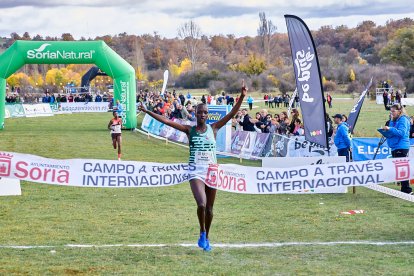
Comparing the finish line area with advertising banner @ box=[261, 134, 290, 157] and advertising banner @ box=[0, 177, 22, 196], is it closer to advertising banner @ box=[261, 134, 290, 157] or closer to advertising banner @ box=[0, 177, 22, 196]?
advertising banner @ box=[0, 177, 22, 196]

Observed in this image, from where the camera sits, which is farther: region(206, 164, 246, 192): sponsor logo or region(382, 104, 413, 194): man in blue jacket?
region(382, 104, 413, 194): man in blue jacket

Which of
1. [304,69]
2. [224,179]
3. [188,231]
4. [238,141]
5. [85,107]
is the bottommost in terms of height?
[85,107]

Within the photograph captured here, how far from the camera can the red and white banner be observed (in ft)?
38.6

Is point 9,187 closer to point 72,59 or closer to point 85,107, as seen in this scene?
point 72,59

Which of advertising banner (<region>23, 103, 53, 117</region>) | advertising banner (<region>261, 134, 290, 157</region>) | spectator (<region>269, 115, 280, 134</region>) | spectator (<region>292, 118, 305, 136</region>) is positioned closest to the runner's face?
advertising banner (<region>261, 134, 290, 157</region>)

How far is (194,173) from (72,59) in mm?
31093

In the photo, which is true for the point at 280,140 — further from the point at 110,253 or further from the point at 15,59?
the point at 15,59

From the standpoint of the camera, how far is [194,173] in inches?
448

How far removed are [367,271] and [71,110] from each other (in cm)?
5744

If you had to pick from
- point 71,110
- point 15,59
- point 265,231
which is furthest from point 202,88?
point 265,231

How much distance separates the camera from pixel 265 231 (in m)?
13.2

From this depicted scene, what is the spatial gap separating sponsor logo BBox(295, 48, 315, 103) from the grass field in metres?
2.47

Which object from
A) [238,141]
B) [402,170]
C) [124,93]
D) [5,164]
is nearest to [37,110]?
[124,93]

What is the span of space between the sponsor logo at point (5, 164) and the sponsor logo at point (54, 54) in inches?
1174
